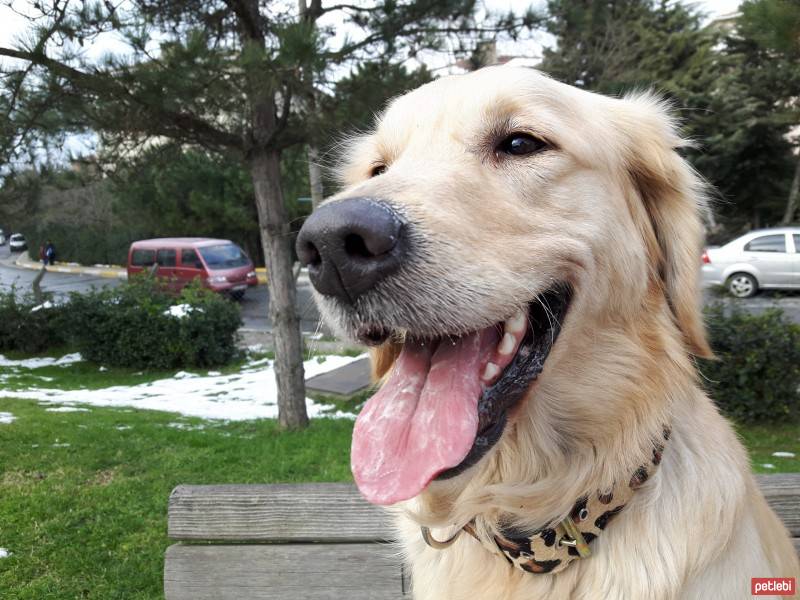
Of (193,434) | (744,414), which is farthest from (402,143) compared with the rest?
(744,414)

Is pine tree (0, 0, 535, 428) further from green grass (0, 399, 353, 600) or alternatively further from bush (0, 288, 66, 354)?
bush (0, 288, 66, 354)

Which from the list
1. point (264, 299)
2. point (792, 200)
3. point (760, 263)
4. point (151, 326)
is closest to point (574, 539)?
point (151, 326)

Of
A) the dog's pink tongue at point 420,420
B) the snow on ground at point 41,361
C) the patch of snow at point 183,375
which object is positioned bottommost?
the snow on ground at point 41,361

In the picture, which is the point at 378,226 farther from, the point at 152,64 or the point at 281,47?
the point at 152,64

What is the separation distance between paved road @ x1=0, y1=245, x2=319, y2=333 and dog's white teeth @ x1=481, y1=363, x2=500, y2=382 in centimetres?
605

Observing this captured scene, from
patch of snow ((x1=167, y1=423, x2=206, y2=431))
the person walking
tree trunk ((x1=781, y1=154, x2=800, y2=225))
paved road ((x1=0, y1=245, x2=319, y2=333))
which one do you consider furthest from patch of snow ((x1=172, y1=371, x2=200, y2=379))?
the person walking

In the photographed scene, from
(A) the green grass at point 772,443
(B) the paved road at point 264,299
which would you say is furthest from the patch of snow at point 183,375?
(A) the green grass at point 772,443

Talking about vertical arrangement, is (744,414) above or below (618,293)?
below

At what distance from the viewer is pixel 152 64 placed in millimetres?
5051

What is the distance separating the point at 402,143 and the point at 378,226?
2.74ft

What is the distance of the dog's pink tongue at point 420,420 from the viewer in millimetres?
1490

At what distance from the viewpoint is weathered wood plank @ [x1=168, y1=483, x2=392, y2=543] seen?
7.03 feet

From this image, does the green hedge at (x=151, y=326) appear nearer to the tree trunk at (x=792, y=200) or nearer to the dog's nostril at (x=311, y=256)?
the dog's nostril at (x=311, y=256)

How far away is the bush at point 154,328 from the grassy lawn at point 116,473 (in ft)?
12.3
